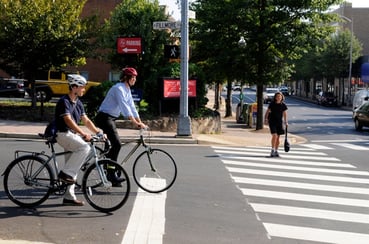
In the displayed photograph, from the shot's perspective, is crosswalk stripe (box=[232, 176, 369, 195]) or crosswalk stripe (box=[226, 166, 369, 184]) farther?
crosswalk stripe (box=[226, 166, 369, 184])

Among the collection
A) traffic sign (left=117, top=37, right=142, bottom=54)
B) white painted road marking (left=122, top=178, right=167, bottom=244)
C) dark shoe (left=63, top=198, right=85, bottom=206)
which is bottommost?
white painted road marking (left=122, top=178, right=167, bottom=244)

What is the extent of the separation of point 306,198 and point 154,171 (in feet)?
8.11

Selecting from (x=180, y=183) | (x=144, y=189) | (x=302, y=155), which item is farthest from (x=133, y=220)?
(x=302, y=155)

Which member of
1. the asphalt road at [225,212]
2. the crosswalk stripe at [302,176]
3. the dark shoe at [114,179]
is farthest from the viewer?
the crosswalk stripe at [302,176]

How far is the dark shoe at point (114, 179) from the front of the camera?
7.80 meters

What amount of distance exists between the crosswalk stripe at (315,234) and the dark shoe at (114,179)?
2.06 meters

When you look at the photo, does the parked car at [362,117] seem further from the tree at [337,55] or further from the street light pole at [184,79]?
the tree at [337,55]

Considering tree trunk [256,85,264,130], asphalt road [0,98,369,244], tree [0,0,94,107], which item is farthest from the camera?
tree trunk [256,85,264,130]

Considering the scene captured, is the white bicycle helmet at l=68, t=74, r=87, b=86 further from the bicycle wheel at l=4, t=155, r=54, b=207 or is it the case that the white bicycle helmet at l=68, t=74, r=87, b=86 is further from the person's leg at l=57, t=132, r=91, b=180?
the bicycle wheel at l=4, t=155, r=54, b=207

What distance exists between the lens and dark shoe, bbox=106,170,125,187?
780cm

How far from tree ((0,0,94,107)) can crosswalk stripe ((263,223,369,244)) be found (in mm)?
16954

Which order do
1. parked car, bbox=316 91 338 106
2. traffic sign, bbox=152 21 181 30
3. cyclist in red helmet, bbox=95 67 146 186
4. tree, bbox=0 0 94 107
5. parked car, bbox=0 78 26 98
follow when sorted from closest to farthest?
Result: cyclist in red helmet, bbox=95 67 146 186 → traffic sign, bbox=152 21 181 30 → tree, bbox=0 0 94 107 → parked car, bbox=0 78 26 98 → parked car, bbox=316 91 338 106

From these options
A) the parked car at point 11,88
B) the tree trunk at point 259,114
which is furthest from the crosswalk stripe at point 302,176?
the parked car at point 11,88

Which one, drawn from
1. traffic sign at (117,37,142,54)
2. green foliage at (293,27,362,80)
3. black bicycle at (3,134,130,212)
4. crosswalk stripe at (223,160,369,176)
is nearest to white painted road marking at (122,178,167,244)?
black bicycle at (3,134,130,212)
